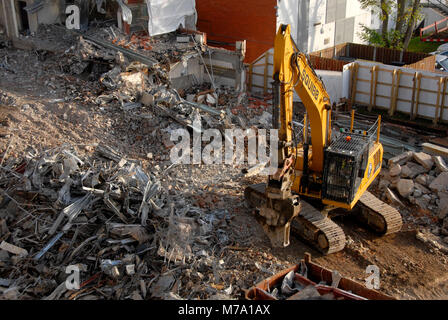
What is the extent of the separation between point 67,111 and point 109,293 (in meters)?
7.77

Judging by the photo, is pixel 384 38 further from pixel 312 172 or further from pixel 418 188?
pixel 312 172

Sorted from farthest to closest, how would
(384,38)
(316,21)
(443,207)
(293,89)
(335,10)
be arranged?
1. (384,38)
2. (335,10)
3. (316,21)
4. (443,207)
5. (293,89)

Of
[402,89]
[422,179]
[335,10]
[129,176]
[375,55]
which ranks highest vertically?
[335,10]

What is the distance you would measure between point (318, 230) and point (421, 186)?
13.6 feet

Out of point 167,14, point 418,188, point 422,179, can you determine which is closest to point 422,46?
point 167,14

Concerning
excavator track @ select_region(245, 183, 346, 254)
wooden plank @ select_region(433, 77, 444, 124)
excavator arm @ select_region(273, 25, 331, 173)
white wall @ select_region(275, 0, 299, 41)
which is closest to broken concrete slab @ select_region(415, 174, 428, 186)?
excavator track @ select_region(245, 183, 346, 254)

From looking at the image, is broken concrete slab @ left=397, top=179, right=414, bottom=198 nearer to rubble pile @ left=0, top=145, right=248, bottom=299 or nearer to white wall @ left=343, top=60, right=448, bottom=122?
rubble pile @ left=0, top=145, right=248, bottom=299

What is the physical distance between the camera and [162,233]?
1107 cm

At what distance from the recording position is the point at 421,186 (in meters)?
14.1

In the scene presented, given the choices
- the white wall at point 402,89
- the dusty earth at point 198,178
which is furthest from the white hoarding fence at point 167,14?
the white wall at point 402,89

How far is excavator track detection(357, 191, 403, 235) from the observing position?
12.5 meters

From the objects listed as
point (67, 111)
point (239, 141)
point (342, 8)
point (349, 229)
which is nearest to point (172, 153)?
point (239, 141)

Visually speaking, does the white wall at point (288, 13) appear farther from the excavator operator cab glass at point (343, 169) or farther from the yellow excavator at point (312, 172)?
the excavator operator cab glass at point (343, 169)

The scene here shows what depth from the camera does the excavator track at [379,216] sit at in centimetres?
1245
